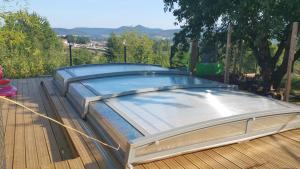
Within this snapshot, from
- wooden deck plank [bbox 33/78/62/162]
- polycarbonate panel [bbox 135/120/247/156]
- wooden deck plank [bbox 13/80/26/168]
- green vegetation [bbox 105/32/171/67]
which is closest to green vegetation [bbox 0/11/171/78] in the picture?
green vegetation [bbox 105/32/171/67]

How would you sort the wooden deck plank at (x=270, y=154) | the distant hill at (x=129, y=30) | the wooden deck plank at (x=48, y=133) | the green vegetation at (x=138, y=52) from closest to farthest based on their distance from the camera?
the wooden deck plank at (x=270, y=154), the wooden deck plank at (x=48, y=133), the green vegetation at (x=138, y=52), the distant hill at (x=129, y=30)

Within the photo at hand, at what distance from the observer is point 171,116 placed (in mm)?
3852

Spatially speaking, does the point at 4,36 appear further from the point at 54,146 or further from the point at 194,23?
the point at 54,146

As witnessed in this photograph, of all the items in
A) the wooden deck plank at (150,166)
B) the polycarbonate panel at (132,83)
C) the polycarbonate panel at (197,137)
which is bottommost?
the wooden deck plank at (150,166)

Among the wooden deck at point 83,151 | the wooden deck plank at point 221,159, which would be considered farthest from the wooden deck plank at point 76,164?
the wooden deck plank at point 221,159

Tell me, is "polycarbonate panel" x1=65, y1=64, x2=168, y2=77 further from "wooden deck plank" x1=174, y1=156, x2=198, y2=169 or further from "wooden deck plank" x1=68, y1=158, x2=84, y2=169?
"wooden deck plank" x1=174, y1=156, x2=198, y2=169

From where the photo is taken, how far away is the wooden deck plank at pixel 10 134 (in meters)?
3.64

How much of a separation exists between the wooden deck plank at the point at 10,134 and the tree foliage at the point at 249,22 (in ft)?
17.5

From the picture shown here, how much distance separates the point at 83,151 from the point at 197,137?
53.2 inches

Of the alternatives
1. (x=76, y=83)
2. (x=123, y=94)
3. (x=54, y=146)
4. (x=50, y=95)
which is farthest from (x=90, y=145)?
(x=50, y=95)

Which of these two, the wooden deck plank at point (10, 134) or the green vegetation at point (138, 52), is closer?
the wooden deck plank at point (10, 134)

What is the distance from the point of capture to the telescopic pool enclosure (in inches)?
133

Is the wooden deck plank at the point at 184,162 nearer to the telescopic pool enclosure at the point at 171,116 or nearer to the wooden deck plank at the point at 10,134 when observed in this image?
the telescopic pool enclosure at the point at 171,116

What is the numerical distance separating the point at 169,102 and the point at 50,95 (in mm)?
3191
